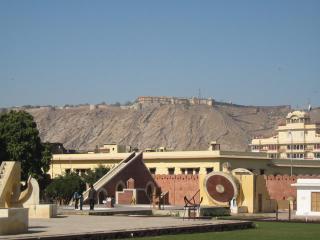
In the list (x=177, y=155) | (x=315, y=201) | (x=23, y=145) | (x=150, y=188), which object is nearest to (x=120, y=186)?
(x=150, y=188)

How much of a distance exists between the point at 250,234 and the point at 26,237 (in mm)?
9548

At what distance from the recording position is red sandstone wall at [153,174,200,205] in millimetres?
70250

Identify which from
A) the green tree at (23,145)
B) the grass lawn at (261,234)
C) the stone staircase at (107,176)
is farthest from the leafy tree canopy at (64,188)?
the grass lawn at (261,234)

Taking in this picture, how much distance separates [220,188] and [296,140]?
82090 millimetres

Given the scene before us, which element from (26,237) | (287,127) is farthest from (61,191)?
(287,127)

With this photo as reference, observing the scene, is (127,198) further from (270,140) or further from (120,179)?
(270,140)

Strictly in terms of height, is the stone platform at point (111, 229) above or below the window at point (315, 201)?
above

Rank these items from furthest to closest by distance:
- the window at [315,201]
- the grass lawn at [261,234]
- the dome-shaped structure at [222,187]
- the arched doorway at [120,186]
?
the arched doorway at [120,186] → the dome-shaped structure at [222,187] → the window at [315,201] → the grass lawn at [261,234]

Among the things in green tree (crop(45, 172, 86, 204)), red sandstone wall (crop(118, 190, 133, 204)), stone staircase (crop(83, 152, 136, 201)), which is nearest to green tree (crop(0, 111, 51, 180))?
green tree (crop(45, 172, 86, 204))

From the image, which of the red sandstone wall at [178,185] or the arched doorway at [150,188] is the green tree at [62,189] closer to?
the arched doorway at [150,188]

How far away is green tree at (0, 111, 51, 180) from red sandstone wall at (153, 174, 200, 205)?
39.5 ft

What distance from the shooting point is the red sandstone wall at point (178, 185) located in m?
70.2

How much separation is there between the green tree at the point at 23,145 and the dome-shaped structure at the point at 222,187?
1518cm

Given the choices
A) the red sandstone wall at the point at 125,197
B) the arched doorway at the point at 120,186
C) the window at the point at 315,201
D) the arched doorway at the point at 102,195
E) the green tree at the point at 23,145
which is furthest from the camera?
the arched doorway at the point at 120,186
